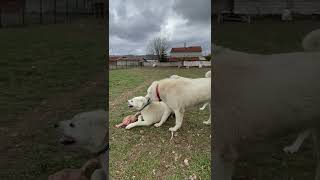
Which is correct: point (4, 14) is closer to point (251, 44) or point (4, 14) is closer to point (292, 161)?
point (251, 44)

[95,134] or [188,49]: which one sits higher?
[188,49]

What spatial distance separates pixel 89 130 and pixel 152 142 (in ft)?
2.03

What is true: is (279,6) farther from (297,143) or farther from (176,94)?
(176,94)

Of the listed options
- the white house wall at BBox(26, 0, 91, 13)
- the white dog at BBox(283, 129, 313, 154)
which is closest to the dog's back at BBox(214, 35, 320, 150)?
the white dog at BBox(283, 129, 313, 154)

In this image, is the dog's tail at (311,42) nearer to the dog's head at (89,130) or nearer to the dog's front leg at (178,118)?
the dog's head at (89,130)

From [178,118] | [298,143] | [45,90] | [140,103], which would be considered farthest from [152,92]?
[298,143]

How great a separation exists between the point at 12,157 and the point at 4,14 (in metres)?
0.62

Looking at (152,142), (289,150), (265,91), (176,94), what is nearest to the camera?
(265,91)

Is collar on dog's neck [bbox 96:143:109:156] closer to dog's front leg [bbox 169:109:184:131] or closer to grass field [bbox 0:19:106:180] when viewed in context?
grass field [bbox 0:19:106:180]

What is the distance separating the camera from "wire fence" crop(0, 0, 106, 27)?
80 centimetres

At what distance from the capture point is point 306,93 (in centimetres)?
88

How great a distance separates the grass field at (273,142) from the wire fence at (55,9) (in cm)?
43

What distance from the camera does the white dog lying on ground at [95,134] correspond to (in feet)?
3.16

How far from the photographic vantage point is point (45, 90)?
1729 millimetres
